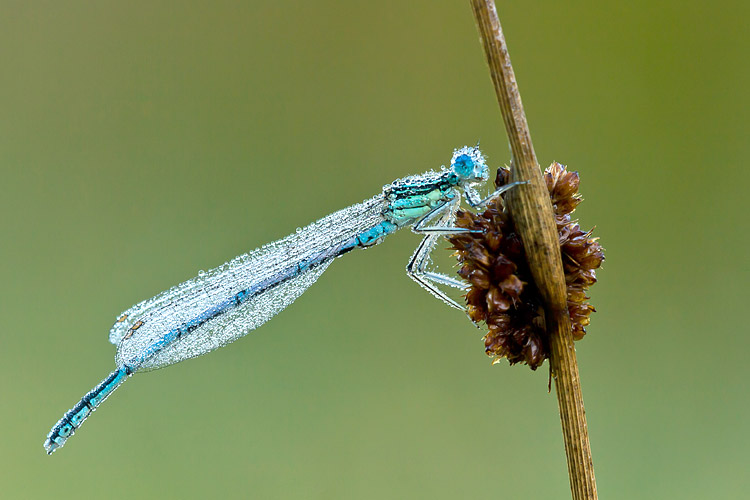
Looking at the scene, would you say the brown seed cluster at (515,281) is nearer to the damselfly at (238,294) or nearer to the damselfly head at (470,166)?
the damselfly head at (470,166)

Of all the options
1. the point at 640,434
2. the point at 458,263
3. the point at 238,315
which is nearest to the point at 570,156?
the point at 640,434

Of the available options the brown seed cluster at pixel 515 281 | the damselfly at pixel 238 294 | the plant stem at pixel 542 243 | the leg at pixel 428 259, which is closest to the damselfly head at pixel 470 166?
the leg at pixel 428 259

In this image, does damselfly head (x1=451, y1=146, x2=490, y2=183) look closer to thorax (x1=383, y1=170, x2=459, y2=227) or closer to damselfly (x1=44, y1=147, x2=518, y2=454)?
thorax (x1=383, y1=170, x2=459, y2=227)

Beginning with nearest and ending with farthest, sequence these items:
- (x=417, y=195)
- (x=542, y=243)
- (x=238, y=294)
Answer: (x=542, y=243) < (x=417, y=195) < (x=238, y=294)

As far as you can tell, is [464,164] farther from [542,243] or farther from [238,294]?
[238,294]

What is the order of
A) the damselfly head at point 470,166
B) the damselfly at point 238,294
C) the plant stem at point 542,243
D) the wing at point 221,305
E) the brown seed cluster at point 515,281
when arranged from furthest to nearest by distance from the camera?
the wing at point 221,305 < the damselfly at point 238,294 < the damselfly head at point 470,166 < the brown seed cluster at point 515,281 < the plant stem at point 542,243

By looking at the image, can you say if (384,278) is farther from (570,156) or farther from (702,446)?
(702,446)

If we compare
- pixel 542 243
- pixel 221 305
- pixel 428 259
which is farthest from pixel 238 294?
pixel 542 243
